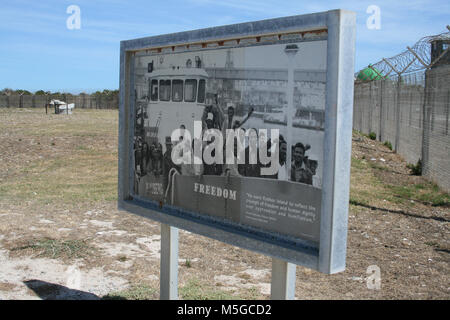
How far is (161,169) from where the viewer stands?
375 centimetres

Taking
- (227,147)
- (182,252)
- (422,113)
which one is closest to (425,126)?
(422,113)

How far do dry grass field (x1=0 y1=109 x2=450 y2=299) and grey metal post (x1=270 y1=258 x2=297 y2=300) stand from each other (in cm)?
162

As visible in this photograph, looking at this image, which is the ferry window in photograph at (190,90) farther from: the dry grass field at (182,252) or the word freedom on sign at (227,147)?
the dry grass field at (182,252)

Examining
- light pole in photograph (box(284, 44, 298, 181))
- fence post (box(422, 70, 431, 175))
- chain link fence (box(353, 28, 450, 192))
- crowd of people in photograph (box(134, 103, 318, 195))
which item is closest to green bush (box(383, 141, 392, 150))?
chain link fence (box(353, 28, 450, 192))

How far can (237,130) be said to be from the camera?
2.97 m

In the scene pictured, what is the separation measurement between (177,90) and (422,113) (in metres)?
9.96

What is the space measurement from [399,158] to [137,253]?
1089cm

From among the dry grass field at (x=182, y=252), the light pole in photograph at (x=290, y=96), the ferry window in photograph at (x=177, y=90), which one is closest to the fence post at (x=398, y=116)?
the dry grass field at (x=182, y=252)

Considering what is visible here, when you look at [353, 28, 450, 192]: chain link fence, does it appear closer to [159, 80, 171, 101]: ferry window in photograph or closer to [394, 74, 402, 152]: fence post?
[394, 74, 402, 152]: fence post

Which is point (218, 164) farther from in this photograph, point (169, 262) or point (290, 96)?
point (169, 262)

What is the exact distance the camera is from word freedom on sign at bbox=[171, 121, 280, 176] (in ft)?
9.11

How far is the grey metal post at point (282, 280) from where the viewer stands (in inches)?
114
